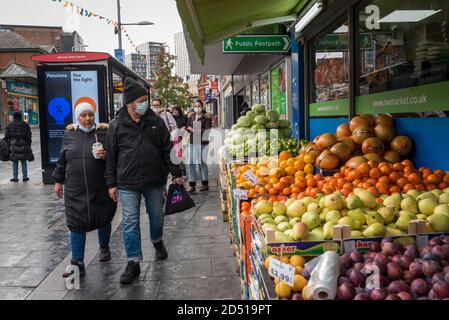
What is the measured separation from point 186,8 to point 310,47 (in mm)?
4688

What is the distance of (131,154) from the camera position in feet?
14.7

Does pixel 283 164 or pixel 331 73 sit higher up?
pixel 331 73

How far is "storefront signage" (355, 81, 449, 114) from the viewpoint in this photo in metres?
3.87

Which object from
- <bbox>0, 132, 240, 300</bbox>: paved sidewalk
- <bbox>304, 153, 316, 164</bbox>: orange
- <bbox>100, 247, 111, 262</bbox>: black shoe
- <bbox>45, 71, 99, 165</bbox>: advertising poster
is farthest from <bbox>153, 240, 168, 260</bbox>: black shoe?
<bbox>45, 71, 99, 165</bbox>: advertising poster

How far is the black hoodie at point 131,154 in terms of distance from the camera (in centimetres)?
448

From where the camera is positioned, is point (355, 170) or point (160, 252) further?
point (160, 252)

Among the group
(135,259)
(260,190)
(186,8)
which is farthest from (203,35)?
(135,259)

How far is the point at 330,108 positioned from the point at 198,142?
3.60 metres

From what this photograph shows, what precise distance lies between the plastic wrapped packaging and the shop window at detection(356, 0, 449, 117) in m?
2.34

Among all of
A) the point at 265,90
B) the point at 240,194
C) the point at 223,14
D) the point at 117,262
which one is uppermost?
the point at 223,14

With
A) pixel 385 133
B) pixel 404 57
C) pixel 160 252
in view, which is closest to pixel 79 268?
pixel 160 252

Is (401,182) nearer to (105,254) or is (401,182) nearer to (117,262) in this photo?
(117,262)

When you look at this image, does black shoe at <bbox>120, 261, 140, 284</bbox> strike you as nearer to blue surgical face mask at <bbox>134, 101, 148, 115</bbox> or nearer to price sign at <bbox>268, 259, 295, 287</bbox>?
blue surgical face mask at <bbox>134, 101, 148, 115</bbox>
